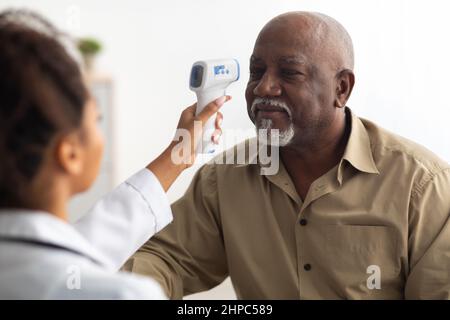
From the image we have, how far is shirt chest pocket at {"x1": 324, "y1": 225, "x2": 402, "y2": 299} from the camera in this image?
1.30 m

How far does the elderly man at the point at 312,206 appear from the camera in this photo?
1299 millimetres

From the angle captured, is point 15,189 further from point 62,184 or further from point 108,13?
point 108,13

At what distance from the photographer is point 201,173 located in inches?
59.0

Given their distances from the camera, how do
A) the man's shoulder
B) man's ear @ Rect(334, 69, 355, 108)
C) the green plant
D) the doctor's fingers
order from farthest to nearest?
the green plant, man's ear @ Rect(334, 69, 355, 108), the man's shoulder, the doctor's fingers

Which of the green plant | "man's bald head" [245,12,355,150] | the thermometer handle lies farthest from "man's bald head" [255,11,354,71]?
the green plant

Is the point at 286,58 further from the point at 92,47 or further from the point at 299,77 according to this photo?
the point at 92,47

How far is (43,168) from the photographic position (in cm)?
69

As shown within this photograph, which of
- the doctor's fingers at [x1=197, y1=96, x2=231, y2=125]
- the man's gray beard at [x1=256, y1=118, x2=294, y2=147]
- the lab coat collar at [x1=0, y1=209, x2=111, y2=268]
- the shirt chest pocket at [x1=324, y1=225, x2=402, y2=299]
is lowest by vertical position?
the shirt chest pocket at [x1=324, y1=225, x2=402, y2=299]

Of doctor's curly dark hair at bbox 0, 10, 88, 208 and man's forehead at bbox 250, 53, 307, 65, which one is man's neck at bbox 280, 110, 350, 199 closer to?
man's forehead at bbox 250, 53, 307, 65

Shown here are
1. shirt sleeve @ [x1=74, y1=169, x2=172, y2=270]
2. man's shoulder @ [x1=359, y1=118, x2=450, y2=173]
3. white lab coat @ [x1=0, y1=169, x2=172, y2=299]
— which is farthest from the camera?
man's shoulder @ [x1=359, y1=118, x2=450, y2=173]

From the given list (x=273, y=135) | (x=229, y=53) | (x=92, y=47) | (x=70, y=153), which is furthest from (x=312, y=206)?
(x=229, y=53)

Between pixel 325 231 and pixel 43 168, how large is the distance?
30.7 inches

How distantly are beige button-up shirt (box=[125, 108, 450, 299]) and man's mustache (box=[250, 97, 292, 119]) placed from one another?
5.3 inches

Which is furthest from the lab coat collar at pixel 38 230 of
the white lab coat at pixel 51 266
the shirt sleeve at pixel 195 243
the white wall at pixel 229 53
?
the white wall at pixel 229 53
